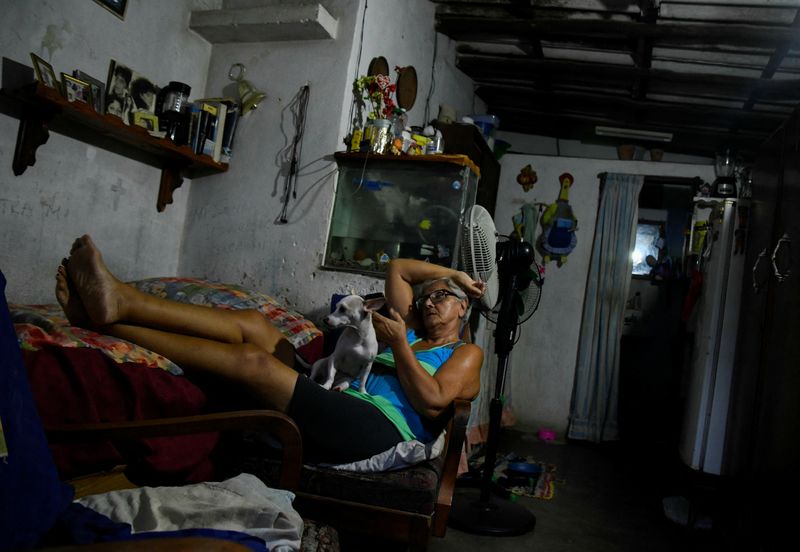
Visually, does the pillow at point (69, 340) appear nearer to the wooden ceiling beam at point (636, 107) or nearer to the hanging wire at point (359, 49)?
the hanging wire at point (359, 49)

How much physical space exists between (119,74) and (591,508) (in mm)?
3344

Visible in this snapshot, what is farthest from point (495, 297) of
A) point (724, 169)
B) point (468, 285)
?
point (724, 169)

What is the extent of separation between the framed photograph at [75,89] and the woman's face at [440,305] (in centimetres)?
174

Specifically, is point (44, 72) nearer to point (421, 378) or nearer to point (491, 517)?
point (421, 378)

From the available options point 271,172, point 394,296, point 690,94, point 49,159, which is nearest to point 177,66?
point 271,172

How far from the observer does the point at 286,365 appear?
6.63 feet

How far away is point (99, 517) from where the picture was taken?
3.40 ft

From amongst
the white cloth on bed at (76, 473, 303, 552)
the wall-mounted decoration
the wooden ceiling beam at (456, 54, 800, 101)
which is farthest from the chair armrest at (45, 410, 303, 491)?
the wall-mounted decoration

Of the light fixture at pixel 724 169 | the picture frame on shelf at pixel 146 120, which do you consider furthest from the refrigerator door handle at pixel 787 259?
the picture frame on shelf at pixel 146 120

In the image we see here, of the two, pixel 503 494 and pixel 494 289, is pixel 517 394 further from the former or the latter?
pixel 494 289

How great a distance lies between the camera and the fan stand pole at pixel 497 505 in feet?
8.54

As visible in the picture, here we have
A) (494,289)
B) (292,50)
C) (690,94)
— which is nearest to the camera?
(494,289)

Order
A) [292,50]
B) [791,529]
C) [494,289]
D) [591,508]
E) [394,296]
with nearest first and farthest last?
[791,529] → [394,296] → [494,289] → [591,508] → [292,50]

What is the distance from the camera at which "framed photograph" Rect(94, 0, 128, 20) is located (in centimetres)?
275
